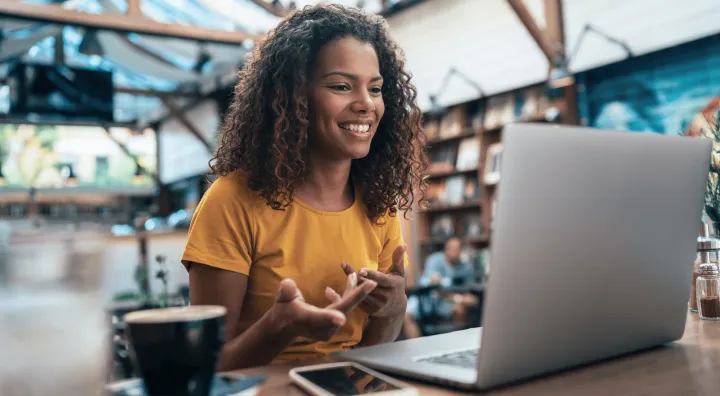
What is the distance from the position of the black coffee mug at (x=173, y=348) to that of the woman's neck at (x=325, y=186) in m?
0.80

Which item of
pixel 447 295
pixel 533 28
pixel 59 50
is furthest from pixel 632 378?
pixel 59 50

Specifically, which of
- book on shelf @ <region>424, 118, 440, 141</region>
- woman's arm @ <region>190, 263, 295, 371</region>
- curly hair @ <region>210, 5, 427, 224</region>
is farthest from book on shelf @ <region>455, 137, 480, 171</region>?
woman's arm @ <region>190, 263, 295, 371</region>

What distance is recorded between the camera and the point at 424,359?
869mm

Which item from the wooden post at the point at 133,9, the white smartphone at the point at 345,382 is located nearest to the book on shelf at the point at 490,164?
the wooden post at the point at 133,9

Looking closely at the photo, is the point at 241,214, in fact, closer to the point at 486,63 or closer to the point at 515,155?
the point at 515,155

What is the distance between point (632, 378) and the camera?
30.0 inches

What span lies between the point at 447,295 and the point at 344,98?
13.5 feet

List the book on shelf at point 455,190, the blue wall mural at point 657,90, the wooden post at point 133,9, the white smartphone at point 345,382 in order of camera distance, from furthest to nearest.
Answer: the book on shelf at point 455,190 → the wooden post at point 133,9 → the blue wall mural at point 657,90 → the white smartphone at point 345,382

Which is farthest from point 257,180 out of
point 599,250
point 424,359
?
point 599,250

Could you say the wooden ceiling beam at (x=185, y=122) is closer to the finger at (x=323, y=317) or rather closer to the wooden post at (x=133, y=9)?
the wooden post at (x=133, y=9)

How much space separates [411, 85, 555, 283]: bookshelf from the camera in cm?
632

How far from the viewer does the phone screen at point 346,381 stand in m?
0.69

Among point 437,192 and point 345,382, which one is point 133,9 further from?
point 345,382

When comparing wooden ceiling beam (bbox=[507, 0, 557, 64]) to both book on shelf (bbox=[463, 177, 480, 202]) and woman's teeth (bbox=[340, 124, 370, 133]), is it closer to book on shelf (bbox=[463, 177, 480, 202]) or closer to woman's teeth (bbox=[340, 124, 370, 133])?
book on shelf (bbox=[463, 177, 480, 202])
